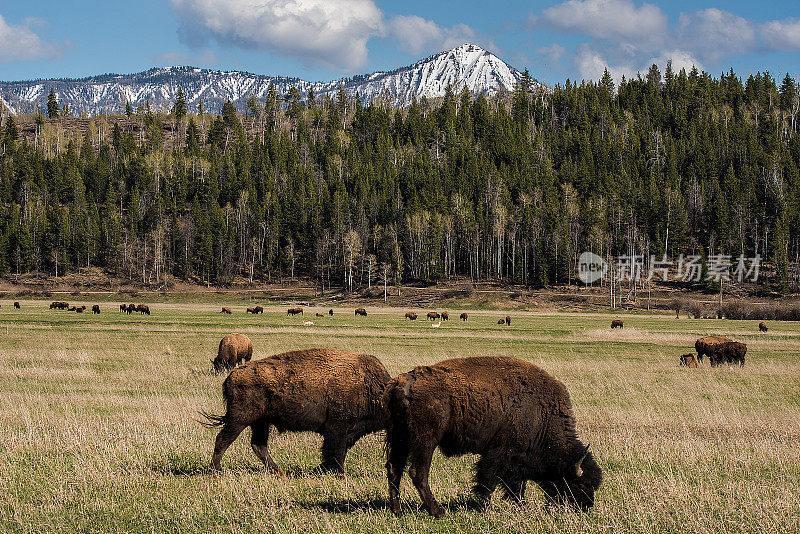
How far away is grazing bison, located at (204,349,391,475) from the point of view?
952cm

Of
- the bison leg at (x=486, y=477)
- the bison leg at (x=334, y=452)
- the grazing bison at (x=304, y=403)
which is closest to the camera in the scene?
the bison leg at (x=486, y=477)

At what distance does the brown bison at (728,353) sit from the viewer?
1143 inches

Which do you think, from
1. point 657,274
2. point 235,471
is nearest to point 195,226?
point 657,274

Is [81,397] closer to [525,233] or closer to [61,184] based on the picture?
→ [525,233]

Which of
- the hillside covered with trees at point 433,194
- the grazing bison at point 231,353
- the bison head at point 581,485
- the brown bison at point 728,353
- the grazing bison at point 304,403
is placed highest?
the hillside covered with trees at point 433,194

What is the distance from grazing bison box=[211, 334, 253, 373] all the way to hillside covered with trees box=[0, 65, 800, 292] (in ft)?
254

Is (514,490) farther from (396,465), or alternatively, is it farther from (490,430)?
(396,465)

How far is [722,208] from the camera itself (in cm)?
10925

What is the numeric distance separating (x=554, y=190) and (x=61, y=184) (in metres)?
110

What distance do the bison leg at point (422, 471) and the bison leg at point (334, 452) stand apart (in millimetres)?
2495

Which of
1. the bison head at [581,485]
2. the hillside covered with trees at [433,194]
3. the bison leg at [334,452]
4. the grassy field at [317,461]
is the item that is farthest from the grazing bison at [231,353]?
the hillside covered with trees at [433,194]

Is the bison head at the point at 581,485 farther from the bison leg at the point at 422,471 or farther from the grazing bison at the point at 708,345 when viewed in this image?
the grazing bison at the point at 708,345

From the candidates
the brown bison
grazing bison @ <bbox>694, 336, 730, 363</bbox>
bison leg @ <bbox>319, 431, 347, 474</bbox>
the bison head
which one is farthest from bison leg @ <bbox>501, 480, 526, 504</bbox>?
grazing bison @ <bbox>694, 336, 730, 363</bbox>

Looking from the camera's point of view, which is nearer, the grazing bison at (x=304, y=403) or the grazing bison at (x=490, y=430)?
the grazing bison at (x=490, y=430)
